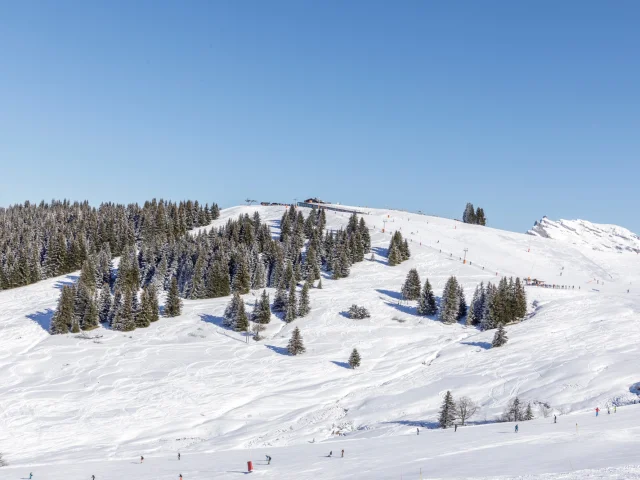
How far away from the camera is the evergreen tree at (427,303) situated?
81500 millimetres

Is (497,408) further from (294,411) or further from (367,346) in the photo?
(367,346)

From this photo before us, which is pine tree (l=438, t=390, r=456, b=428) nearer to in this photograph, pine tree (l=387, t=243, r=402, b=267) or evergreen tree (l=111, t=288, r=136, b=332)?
evergreen tree (l=111, t=288, r=136, b=332)

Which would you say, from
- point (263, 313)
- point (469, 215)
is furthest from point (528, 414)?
point (469, 215)

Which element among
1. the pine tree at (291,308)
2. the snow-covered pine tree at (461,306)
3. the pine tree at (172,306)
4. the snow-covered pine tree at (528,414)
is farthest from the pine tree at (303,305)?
the snow-covered pine tree at (528,414)

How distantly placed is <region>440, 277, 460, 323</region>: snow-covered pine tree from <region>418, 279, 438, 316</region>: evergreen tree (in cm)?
249

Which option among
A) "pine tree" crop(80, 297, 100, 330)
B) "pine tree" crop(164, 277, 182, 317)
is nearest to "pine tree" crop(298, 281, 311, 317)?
"pine tree" crop(164, 277, 182, 317)

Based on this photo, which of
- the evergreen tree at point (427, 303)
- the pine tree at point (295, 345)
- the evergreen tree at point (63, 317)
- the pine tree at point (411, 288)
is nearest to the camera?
the pine tree at point (295, 345)

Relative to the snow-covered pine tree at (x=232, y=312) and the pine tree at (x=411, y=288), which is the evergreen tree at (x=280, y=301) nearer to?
the snow-covered pine tree at (x=232, y=312)

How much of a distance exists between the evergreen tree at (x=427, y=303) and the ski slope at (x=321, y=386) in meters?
1.86

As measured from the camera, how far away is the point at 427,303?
8162 centimetres

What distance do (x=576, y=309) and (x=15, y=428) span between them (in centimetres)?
7187

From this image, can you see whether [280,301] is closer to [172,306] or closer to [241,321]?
[241,321]

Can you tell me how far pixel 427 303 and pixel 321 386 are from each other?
3002 centimetres

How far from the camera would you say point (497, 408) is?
152ft
